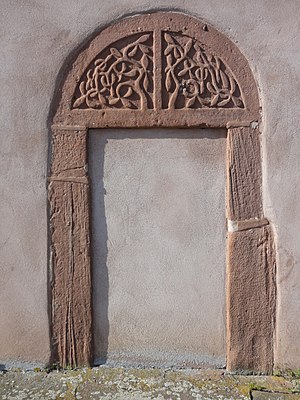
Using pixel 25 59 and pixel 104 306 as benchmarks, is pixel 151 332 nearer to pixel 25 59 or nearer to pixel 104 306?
pixel 104 306

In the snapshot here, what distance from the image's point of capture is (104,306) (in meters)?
3.36

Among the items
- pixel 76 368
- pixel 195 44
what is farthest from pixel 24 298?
pixel 195 44

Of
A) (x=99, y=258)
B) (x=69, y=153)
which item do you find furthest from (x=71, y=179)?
(x=99, y=258)

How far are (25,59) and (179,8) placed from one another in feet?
3.43

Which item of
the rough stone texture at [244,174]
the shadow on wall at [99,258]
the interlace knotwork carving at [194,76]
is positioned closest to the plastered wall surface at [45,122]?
the rough stone texture at [244,174]

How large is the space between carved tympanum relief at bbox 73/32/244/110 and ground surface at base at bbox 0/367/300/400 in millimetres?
1755

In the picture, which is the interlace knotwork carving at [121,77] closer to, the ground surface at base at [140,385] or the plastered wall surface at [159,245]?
the plastered wall surface at [159,245]

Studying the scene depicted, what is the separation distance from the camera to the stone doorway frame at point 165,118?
126 inches

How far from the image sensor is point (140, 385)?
10.3ft

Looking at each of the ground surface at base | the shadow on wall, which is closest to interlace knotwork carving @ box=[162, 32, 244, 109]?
the shadow on wall

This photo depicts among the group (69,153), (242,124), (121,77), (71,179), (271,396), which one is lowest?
(271,396)

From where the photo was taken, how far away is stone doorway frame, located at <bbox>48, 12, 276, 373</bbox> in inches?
126

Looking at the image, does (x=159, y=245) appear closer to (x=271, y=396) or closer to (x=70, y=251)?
(x=70, y=251)

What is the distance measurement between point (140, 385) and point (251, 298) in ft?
2.97
